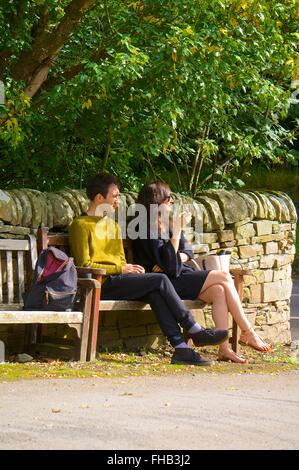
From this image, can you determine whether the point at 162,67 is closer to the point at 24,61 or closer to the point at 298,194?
the point at 24,61

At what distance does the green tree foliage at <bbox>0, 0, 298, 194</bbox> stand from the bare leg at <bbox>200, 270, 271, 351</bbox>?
1.71m

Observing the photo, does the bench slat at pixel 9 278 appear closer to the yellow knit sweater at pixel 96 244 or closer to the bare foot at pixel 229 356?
the yellow knit sweater at pixel 96 244

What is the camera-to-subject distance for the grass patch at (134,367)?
771cm

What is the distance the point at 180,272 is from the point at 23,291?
1.15 meters

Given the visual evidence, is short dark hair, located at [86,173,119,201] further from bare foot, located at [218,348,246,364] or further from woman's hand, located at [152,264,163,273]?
bare foot, located at [218,348,246,364]

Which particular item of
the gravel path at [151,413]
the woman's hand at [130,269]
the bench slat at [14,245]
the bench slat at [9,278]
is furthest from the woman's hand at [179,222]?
the gravel path at [151,413]

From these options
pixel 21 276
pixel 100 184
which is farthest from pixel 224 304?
pixel 21 276

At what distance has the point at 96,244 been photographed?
870cm

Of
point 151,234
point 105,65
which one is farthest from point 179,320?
point 105,65

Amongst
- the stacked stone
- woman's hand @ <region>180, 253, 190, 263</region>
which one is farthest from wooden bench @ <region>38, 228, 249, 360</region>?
the stacked stone

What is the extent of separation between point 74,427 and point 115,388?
1.43 m

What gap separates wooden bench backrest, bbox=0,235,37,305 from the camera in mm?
8500

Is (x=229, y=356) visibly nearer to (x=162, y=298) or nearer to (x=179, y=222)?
(x=162, y=298)

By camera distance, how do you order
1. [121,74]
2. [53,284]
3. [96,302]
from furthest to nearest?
[121,74], [96,302], [53,284]
